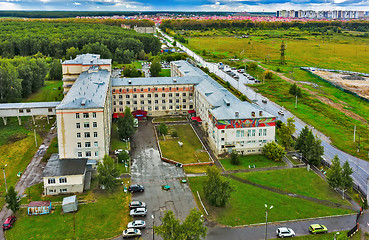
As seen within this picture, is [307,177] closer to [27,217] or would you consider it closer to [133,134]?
[133,134]

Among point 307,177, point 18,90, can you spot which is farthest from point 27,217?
point 18,90

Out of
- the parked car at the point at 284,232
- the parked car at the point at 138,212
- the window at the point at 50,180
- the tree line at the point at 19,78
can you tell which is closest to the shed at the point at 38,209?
the window at the point at 50,180

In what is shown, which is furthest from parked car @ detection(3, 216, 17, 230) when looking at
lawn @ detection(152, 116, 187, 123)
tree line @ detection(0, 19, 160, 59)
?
tree line @ detection(0, 19, 160, 59)

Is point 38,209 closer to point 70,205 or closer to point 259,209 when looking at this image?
point 70,205

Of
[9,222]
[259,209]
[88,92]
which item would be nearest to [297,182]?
[259,209]

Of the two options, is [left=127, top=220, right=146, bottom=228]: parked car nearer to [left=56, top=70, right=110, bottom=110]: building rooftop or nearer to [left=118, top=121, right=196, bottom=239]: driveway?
[left=118, top=121, right=196, bottom=239]: driveway
